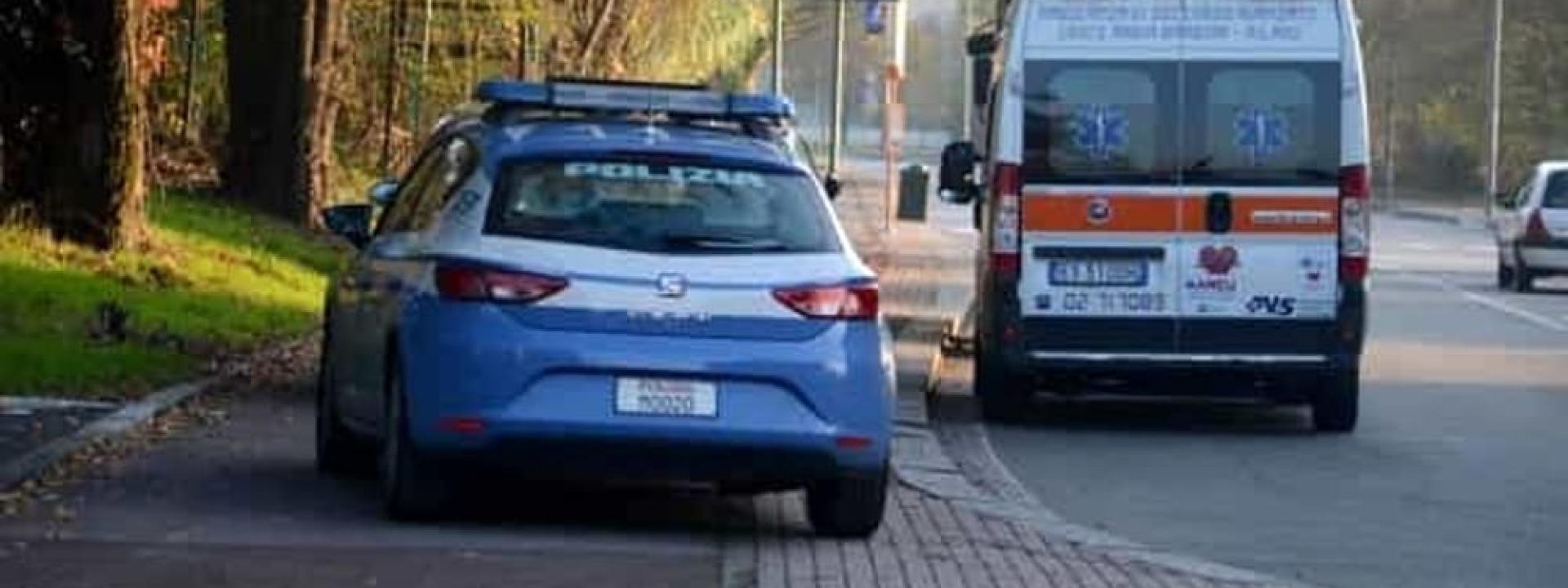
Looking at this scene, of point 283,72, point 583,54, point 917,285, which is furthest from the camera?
point 583,54

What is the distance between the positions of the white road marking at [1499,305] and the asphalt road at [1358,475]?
15.2 feet

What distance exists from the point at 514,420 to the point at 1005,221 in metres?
6.53

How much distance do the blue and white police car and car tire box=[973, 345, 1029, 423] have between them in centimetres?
576

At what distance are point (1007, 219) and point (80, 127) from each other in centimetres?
696

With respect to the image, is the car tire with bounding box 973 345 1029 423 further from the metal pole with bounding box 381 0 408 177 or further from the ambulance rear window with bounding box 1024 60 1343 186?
the metal pole with bounding box 381 0 408 177

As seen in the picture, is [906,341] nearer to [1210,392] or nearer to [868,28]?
[1210,392]

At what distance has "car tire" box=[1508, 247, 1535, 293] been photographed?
37.0m

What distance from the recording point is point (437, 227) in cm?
1188

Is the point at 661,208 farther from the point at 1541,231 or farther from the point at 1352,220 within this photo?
the point at 1541,231

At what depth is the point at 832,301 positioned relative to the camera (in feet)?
37.4

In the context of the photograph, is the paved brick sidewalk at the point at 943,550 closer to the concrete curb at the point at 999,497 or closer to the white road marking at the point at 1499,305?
the concrete curb at the point at 999,497

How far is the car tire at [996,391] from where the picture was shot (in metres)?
17.7

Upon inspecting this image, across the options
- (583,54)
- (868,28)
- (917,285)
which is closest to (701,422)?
(917,285)

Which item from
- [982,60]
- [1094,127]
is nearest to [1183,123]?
[1094,127]
